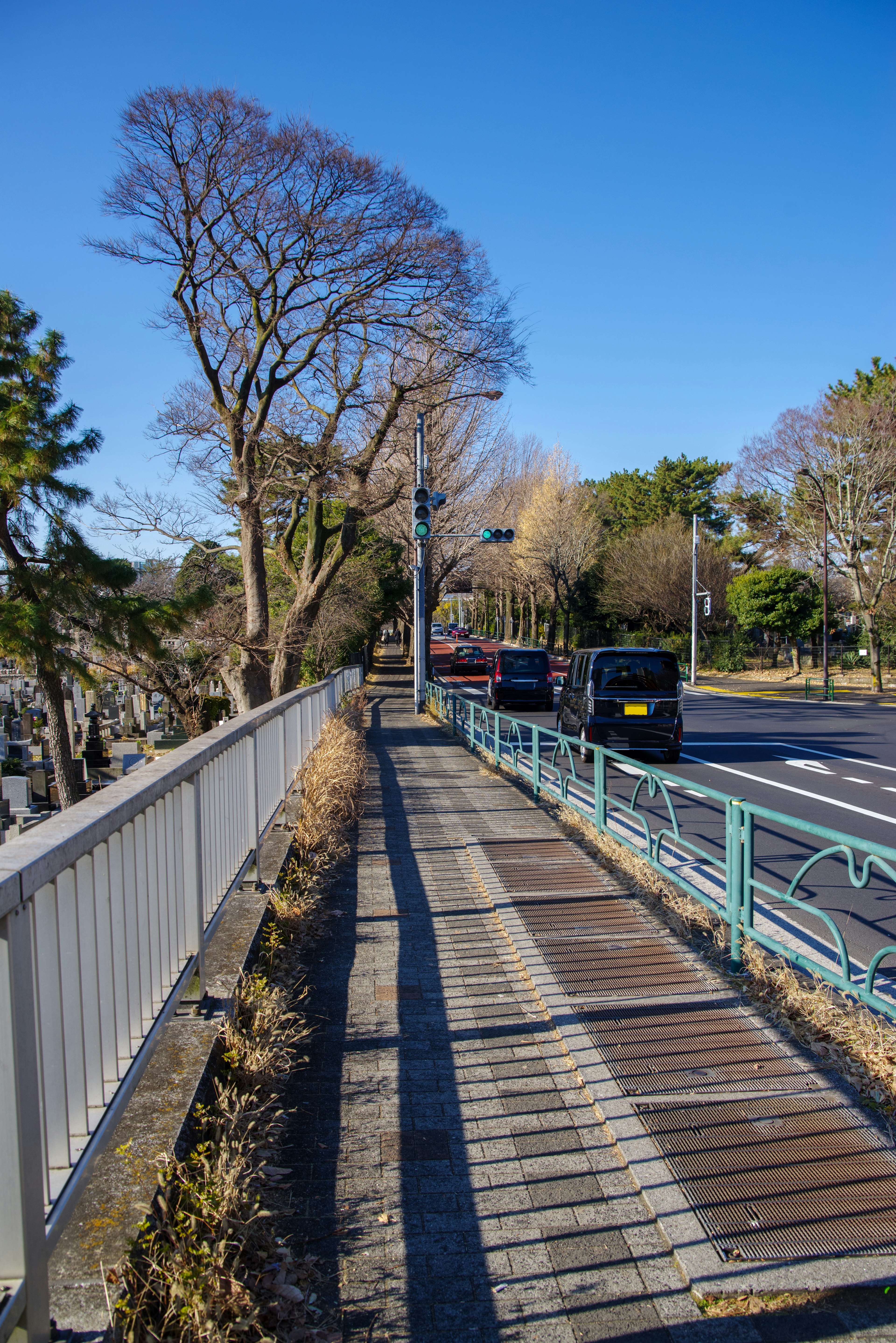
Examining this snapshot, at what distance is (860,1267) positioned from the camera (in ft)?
8.92

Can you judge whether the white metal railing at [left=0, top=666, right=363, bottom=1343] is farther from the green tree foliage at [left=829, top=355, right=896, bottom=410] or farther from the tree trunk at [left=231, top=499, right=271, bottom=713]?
the green tree foliage at [left=829, top=355, right=896, bottom=410]

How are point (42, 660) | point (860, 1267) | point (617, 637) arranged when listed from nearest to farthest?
1. point (860, 1267)
2. point (42, 660)
3. point (617, 637)

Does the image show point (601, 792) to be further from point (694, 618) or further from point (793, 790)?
point (694, 618)

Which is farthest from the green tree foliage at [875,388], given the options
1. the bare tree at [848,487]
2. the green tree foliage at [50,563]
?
the green tree foliage at [50,563]

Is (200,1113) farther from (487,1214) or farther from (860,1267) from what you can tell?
(860,1267)

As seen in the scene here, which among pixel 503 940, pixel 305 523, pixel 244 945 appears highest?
pixel 305 523

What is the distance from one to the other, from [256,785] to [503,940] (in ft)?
6.17

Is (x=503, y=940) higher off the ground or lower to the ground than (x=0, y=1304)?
lower

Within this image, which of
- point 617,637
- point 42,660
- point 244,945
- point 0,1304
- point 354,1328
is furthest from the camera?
point 617,637

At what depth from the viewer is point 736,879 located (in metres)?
5.26

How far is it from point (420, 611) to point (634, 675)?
12356 mm

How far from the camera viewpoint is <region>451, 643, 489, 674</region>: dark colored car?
4872 cm

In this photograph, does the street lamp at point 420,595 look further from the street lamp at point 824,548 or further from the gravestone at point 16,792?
the street lamp at point 824,548

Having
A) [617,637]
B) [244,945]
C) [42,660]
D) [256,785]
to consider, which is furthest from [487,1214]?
[617,637]
